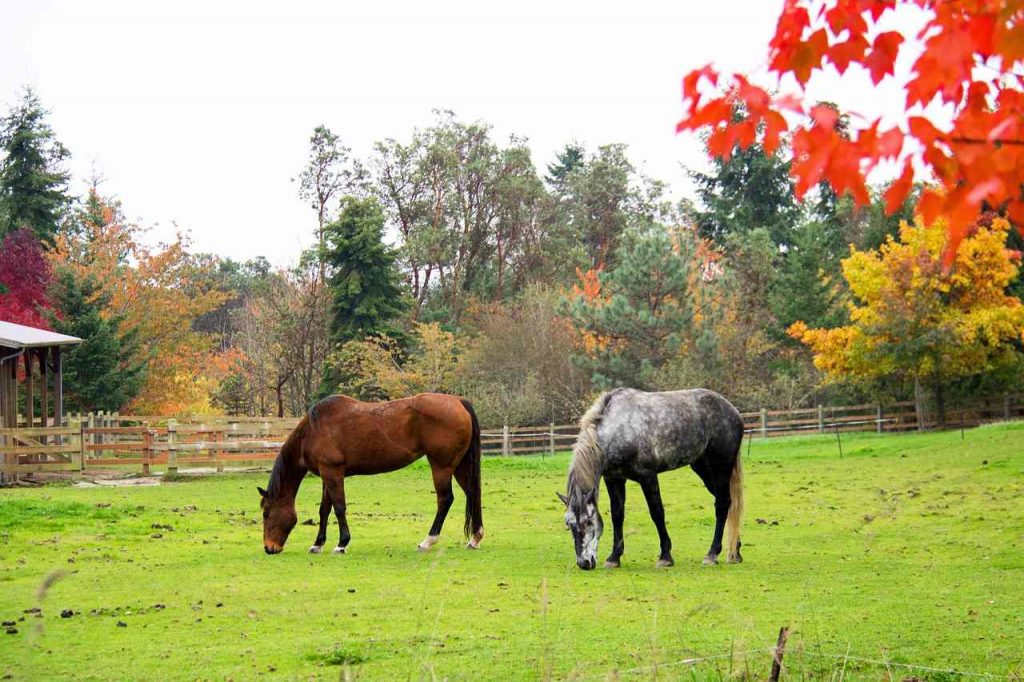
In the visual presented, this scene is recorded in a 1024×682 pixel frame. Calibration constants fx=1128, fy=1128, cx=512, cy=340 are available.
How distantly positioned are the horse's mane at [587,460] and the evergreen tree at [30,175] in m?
45.5

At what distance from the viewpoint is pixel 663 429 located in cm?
1105

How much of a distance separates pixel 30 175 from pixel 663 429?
4843 cm

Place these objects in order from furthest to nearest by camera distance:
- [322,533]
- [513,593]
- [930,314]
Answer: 1. [930,314]
2. [322,533]
3. [513,593]

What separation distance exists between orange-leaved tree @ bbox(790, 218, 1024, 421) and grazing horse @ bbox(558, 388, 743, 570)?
25125 mm

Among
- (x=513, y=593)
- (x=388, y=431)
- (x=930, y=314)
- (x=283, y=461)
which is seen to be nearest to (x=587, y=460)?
(x=513, y=593)

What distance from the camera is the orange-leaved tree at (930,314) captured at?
114 feet

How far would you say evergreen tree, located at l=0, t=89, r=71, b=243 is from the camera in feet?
170

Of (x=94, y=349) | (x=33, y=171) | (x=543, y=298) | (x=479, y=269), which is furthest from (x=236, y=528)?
(x=33, y=171)

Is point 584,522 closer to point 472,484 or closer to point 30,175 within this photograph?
point 472,484

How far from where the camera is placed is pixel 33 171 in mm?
52656

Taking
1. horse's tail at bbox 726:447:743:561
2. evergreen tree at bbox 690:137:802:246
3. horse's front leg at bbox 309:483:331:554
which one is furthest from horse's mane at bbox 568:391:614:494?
evergreen tree at bbox 690:137:802:246

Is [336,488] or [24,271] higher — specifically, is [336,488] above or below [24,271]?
below

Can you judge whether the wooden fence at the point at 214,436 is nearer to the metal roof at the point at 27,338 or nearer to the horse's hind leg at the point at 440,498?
the metal roof at the point at 27,338

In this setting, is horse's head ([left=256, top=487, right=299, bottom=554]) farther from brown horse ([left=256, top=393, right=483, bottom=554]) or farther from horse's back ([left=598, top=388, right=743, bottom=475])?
horse's back ([left=598, top=388, right=743, bottom=475])
